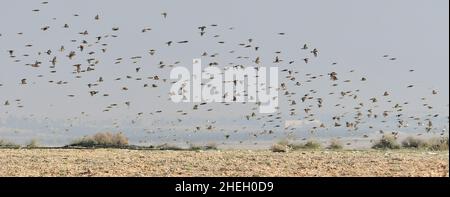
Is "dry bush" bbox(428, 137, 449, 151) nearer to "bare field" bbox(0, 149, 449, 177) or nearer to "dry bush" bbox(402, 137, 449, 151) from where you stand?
"dry bush" bbox(402, 137, 449, 151)

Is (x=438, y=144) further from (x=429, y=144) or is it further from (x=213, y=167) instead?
(x=213, y=167)

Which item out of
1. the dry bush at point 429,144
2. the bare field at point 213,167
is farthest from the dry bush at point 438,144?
the bare field at point 213,167

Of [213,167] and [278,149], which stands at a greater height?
[278,149]

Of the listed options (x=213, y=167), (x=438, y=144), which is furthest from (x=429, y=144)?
(x=213, y=167)

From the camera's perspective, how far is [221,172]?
76.7 ft

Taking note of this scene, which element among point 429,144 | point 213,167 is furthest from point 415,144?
point 213,167

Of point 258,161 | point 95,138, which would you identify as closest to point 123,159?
point 258,161

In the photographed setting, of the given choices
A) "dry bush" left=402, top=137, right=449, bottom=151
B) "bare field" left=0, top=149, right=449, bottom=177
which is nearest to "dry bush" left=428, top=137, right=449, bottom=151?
"dry bush" left=402, top=137, right=449, bottom=151

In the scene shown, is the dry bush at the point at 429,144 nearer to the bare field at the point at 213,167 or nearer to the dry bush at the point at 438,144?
the dry bush at the point at 438,144

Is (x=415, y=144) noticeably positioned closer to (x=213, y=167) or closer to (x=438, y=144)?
(x=438, y=144)

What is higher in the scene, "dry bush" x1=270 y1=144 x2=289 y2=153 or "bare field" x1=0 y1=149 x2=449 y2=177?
"dry bush" x1=270 y1=144 x2=289 y2=153

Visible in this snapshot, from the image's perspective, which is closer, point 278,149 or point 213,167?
point 213,167
